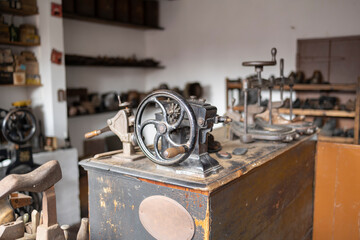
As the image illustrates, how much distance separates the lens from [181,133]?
1.58 metres

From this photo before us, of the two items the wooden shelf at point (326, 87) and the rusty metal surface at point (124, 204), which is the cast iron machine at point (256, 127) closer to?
the rusty metal surface at point (124, 204)

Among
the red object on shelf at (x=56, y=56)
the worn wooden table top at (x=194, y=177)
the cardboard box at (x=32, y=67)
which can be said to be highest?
the red object on shelf at (x=56, y=56)

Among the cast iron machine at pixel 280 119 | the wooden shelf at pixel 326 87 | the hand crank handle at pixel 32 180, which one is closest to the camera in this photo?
the hand crank handle at pixel 32 180

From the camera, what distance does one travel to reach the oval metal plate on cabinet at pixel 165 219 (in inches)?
56.4

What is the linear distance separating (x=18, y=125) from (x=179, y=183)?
229 centimetres

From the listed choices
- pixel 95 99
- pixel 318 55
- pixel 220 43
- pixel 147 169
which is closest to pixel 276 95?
pixel 318 55

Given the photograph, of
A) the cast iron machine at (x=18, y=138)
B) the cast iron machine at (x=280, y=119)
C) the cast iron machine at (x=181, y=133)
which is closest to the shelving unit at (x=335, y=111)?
the cast iron machine at (x=280, y=119)

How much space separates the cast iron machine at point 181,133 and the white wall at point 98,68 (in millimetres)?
3576

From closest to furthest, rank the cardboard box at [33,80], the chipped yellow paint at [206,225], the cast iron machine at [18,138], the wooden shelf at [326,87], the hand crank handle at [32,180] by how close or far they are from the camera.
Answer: the hand crank handle at [32,180], the chipped yellow paint at [206,225], the cast iron machine at [18,138], the cardboard box at [33,80], the wooden shelf at [326,87]

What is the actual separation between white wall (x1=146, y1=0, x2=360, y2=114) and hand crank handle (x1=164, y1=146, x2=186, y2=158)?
367cm

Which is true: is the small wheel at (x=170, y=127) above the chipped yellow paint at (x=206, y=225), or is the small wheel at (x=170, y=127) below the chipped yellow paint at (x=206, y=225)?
above

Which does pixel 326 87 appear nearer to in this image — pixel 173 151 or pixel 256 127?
pixel 256 127

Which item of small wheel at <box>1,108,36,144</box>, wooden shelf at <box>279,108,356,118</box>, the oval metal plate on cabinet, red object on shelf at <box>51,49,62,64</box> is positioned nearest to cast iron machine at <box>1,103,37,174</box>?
small wheel at <box>1,108,36,144</box>

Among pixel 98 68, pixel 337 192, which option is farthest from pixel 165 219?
pixel 98 68
